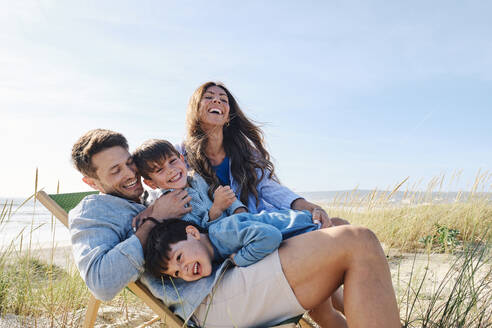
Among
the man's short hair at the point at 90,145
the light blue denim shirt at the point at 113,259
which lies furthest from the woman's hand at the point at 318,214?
the man's short hair at the point at 90,145

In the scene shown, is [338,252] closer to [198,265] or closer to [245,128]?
[198,265]

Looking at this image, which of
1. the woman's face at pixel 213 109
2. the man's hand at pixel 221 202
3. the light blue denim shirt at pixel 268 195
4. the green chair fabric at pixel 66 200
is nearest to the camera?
the man's hand at pixel 221 202

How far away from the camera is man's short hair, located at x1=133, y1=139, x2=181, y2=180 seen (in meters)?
2.32

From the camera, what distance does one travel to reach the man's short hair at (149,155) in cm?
232

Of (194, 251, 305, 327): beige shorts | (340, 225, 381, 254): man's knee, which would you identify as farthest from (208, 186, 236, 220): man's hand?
(340, 225, 381, 254): man's knee

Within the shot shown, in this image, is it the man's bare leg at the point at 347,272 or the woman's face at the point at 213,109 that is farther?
the woman's face at the point at 213,109

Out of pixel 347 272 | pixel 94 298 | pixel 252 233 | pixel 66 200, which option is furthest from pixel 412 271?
pixel 66 200

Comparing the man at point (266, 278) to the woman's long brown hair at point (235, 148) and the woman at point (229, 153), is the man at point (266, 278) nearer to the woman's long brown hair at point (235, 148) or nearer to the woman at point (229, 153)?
the woman's long brown hair at point (235, 148)

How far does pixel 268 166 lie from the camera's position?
3.52 m

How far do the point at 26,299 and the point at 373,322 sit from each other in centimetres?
286

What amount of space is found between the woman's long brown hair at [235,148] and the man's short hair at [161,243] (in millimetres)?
972

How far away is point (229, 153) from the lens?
136 inches

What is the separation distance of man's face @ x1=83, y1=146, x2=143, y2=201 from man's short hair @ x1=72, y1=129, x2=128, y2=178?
25 millimetres

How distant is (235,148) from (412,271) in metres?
1.76
